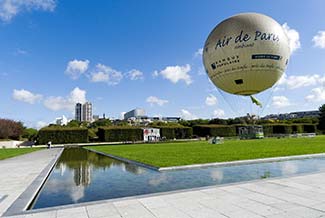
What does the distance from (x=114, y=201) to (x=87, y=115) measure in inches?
7165

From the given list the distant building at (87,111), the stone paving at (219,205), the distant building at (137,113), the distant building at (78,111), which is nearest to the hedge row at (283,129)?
the stone paving at (219,205)

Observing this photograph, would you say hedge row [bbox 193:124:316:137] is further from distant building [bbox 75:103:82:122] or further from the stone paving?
distant building [bbox 75:103:82:122]

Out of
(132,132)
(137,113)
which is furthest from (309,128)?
(137,113)

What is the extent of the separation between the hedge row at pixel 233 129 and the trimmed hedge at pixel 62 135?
21053 mm

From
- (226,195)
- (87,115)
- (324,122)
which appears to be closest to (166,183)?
(226,195)

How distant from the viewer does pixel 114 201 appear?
5.61 m

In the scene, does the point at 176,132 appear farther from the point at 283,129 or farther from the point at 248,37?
the point at 248,37

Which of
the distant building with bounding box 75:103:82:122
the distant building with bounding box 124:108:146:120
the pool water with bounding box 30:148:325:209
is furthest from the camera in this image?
the distant building with bounding box 75:103:82:122

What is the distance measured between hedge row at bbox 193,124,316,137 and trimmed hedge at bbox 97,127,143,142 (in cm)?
1227

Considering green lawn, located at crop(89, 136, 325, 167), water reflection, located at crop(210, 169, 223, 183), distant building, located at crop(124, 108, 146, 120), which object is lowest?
water reflection, located at crop(210, 169, 223, 183)

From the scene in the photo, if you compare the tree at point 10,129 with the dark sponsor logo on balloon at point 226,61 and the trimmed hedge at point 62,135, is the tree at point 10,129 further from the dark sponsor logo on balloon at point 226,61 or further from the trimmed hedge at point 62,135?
the dark sponsor logo on balloon at point 226,61

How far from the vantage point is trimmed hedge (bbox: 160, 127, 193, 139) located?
4821cm

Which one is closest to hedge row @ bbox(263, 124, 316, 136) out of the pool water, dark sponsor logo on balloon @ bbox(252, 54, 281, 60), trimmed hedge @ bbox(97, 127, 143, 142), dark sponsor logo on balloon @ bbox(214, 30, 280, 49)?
trimmed hedge @ bbox(97, 127, 143, 142)

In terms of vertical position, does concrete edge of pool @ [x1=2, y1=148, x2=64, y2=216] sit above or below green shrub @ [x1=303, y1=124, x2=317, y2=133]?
below
